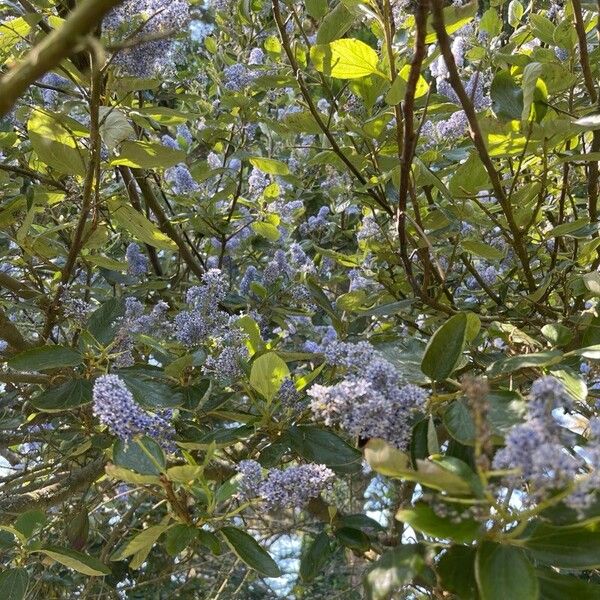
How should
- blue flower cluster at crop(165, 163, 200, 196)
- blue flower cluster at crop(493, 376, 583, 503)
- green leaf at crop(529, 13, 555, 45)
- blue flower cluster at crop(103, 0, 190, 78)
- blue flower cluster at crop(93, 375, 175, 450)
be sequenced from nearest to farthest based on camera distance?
1. blue flower cluster at crop(493, 376, 583, 503)
2. blue flower cluster at crop(93, 375, 175, 450)
3. blue flower cluster at crop(103, 0, 190, 78)
4. green leaf at crop(529, 13, 555, 45)
5. blue flower cluster at crop(165, 163, 200, 196)

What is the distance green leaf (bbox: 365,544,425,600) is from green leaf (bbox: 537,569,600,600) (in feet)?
0.49

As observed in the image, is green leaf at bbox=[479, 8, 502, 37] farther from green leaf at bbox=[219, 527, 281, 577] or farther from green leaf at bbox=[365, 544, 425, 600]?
green leaf at bbox=[365, 544, 425, 600]

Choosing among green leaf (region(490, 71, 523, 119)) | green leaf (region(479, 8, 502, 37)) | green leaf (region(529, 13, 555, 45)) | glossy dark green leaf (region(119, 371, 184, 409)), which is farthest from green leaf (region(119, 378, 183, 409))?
green leaf (region(479, 8, 502, 37))

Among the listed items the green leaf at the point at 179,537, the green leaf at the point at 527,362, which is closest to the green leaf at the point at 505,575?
the green leaf at the point at 527,362

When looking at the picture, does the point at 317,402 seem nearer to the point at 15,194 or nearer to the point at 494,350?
the point at 494,350

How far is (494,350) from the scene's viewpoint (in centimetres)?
183

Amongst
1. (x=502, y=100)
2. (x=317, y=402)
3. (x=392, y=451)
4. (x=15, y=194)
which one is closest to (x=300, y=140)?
(x=15, y=194)

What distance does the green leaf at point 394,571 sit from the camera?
90 cm

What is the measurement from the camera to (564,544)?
2.95ft

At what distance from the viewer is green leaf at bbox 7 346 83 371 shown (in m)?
1.36

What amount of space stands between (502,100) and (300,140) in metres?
1.70

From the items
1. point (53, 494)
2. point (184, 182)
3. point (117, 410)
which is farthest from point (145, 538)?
point (184, 182)

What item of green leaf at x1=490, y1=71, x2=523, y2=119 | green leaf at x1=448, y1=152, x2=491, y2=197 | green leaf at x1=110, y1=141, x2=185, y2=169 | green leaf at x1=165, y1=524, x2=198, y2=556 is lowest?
green leaf at x1=165, y1=524, x2=198, y2=556

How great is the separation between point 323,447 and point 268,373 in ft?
0.46
